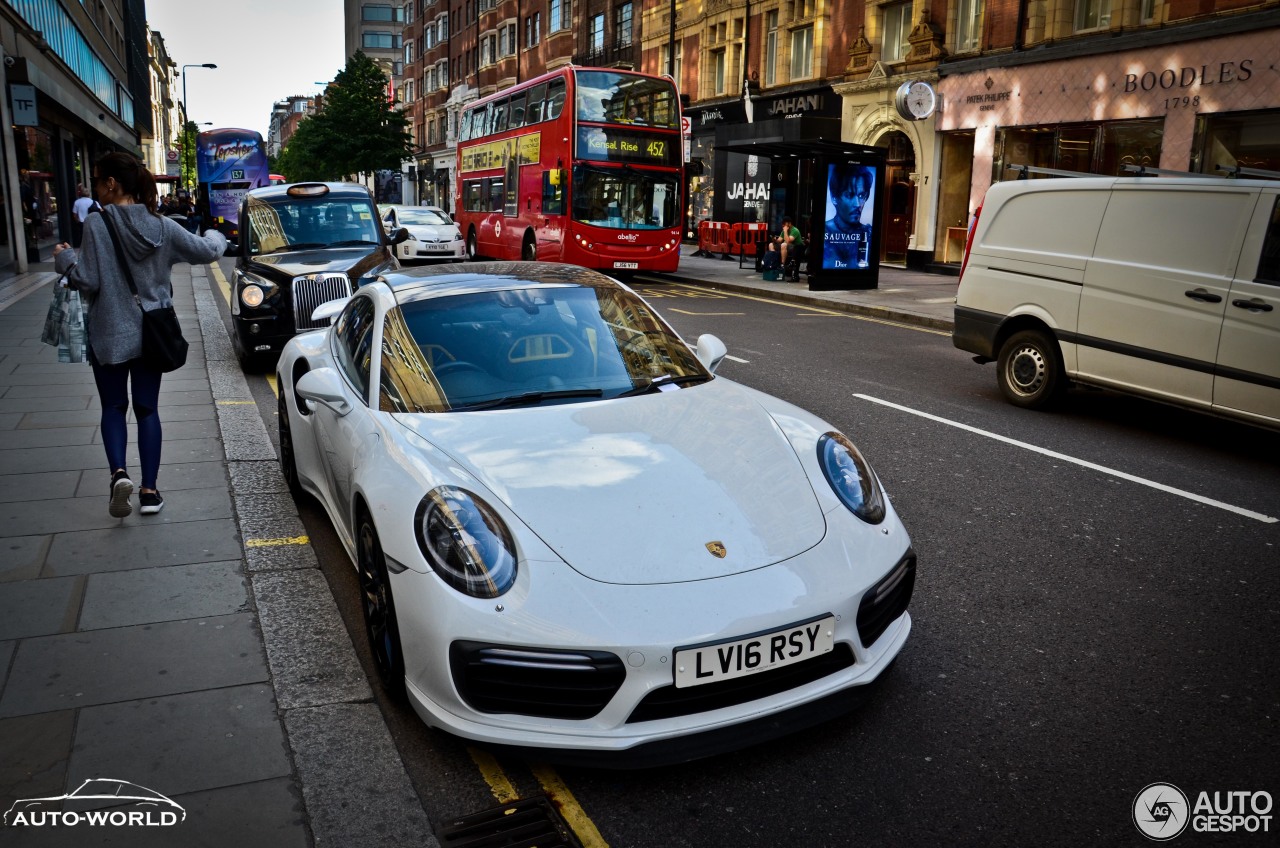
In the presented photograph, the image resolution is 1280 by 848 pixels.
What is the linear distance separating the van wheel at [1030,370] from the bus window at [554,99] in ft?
47.1

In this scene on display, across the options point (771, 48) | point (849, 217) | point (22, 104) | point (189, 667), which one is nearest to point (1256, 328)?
point (189, 667)

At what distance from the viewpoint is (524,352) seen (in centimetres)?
419

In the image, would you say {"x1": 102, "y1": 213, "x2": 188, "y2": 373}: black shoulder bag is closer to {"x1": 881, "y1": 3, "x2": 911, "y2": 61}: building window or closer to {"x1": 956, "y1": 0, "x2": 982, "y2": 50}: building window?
{"x1": 956, "y1": 0, "x2": 982, "y2": 50}: building window

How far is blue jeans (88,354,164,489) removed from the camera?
17.0 ft

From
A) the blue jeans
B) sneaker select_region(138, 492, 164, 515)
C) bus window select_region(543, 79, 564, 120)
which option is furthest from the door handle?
bus window select_region(543, 79, 564, 120)

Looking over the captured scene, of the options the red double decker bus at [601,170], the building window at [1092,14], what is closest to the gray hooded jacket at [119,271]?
the red double decker bus at [601,170]

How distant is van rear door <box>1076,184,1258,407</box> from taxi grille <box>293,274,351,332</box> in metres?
6.56

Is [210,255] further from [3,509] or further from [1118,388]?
[1118,388]

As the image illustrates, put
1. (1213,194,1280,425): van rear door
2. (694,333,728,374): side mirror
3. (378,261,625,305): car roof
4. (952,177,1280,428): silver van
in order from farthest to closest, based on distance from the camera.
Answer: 1. (952,177,1280,428): silver van
2. (1213,194,1280,425): van rear door
3. (694,333,728,374): side mirror
4. (378,261,625,305): car roof

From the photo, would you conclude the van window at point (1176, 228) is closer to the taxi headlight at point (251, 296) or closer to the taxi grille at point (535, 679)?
the taxi grille at point (535, 679)

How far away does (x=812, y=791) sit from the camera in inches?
114

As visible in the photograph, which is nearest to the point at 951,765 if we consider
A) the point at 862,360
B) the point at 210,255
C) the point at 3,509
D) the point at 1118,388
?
the point at 210,255

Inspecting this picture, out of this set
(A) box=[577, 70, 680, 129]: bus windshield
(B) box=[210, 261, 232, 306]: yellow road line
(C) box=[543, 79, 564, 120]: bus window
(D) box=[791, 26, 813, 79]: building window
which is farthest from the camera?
(D) box=[791, 26, 813, 79]: building window

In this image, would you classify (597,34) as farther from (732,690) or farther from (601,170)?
(732,690)
